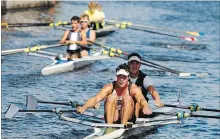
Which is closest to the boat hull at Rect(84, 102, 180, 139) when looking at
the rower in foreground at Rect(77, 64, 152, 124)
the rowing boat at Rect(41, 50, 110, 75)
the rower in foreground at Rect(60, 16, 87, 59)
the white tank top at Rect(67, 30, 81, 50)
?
the rower in foreground at Rect(77, 64, 152, 124)

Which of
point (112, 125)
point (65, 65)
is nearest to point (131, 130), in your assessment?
point (112, 125)

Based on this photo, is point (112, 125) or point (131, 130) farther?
point (131, 130)

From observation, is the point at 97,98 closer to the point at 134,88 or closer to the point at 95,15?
the point at 134,88

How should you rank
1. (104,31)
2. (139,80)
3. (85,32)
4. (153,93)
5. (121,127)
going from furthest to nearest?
(104,31) → (85,32) → (139,80) → (153,93) → (121,127)

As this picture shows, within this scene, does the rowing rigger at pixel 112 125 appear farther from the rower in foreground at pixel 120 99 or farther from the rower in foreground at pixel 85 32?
the rower in foreground at pixel 85 32

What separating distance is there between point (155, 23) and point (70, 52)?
73.3 feet

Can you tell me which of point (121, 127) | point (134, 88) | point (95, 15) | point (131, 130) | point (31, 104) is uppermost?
point (95, 15)

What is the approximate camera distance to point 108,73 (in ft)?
94.1

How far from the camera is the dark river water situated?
755 inches

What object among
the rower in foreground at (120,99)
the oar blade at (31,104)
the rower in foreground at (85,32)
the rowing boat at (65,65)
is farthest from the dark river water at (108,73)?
the rower in foreground at (120,99)

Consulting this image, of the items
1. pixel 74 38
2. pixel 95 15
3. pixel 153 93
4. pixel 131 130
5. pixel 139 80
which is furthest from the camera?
pixel 95 15

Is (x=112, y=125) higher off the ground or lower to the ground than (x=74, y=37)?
lower

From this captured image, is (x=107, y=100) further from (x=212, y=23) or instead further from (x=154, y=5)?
(x=154, y=5)

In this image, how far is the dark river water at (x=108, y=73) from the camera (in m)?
19.2
